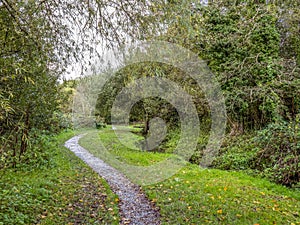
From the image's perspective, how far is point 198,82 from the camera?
41.5 ft

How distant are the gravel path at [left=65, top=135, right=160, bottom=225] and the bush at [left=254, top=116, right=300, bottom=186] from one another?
4371mm

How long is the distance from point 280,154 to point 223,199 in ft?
11.4

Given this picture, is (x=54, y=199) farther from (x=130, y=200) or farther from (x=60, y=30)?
(x=60, y=30)

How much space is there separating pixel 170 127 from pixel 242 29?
713 centimetres

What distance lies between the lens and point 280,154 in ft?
26.9

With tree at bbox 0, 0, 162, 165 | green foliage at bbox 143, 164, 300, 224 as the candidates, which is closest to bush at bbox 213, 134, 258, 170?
green foliage at bbox 143, 164, 300, 224

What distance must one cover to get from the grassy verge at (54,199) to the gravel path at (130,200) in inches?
8.9

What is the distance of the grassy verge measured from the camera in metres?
4.76

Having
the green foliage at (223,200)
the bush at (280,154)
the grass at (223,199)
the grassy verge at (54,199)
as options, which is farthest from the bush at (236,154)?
the grassy verge at (54,199)

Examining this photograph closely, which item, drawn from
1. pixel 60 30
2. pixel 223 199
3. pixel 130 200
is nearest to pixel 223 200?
pixel 223 199

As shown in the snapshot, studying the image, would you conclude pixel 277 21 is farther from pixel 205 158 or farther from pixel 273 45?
pixel 205 158

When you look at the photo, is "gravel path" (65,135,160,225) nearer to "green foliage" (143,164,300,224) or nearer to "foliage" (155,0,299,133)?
"green foliage" (143,164,300,224)

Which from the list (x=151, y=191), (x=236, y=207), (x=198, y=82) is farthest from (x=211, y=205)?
(x=198, y=82)

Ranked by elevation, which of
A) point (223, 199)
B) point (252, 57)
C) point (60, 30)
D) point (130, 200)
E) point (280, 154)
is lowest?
point (130, 200)
